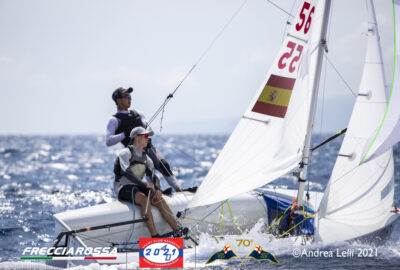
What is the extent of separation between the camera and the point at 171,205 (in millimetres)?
4473

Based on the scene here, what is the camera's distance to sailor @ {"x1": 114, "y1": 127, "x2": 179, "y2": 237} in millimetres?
4180

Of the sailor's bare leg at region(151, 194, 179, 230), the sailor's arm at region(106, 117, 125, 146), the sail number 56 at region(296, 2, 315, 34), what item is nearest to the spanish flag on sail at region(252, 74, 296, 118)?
the sail number 56 at region(296, 2, 315, 34)

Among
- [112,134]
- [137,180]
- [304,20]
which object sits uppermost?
[304,20]

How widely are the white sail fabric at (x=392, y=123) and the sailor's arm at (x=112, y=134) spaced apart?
91.9 inches

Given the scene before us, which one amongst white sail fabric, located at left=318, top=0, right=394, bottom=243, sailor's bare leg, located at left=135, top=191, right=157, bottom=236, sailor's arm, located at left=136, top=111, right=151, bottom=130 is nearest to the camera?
sailor's bare leg, located at left=135, top=191, right=157, bottom=236

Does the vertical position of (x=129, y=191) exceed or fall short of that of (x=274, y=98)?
it falls short

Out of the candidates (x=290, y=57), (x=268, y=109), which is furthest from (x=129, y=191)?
(x=290, y=57)

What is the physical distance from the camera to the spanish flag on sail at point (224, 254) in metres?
3.90

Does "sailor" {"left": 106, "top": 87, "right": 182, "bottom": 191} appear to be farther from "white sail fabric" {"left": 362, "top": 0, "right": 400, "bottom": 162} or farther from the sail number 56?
"white sail fabric" {"left": 362, "top": 0, "right": 400, "bottom": 162}

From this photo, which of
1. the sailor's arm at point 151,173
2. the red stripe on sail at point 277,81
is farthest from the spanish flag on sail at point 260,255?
the red stripe on sail at point 277,81

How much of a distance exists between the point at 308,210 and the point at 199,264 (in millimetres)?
1674

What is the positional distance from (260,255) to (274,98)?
146 cm

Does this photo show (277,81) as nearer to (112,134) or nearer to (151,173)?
(151,173)

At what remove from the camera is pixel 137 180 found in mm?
4168
